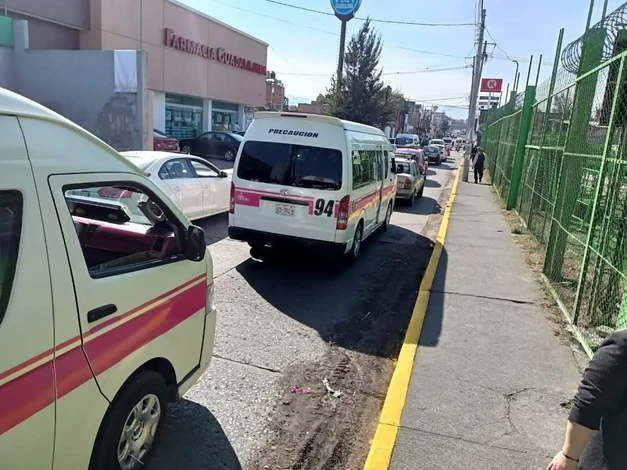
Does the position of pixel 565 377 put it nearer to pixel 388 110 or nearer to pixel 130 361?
pixel 130 361

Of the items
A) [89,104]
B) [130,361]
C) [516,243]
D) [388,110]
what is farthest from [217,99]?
[130,361]

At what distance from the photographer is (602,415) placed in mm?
1690

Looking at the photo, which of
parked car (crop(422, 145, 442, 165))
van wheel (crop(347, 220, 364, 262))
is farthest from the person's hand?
parked car (crop(422, 145, 442, 165))

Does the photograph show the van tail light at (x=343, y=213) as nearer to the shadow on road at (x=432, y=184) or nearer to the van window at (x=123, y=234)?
the van window at (x=123, y=234)

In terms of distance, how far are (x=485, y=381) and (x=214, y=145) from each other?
2439 centimetres

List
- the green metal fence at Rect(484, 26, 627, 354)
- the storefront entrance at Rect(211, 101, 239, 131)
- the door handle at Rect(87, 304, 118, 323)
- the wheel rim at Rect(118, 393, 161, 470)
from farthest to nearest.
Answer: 1. the storefront entrance at Rect(211, 101, 239, 131)
2. the green metal fence at Rect(484, 26, 627, 354)
3. the wheel rim at Rect(118, 393, 161, 470)
4. the door handle at Rect(87, 304, 118, 323)

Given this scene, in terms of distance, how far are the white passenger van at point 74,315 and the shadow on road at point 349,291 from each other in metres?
2.40

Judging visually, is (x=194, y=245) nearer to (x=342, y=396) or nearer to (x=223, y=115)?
(x=342, y=396)

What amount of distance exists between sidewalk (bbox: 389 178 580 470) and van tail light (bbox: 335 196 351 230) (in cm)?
149

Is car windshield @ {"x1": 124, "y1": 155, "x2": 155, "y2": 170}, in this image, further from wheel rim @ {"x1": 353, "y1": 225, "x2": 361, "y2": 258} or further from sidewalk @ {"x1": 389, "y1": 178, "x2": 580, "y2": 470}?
sidewalk @ {"x1": 389, "y1": 178, "x2": 580, "y2": 470}

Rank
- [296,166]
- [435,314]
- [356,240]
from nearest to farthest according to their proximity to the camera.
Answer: [435,314] → [296,166] → [356,240]

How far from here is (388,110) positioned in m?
40.2

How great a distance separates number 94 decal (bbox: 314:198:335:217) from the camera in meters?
6.68

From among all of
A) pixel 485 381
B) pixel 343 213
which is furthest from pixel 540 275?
pixel 485 381
